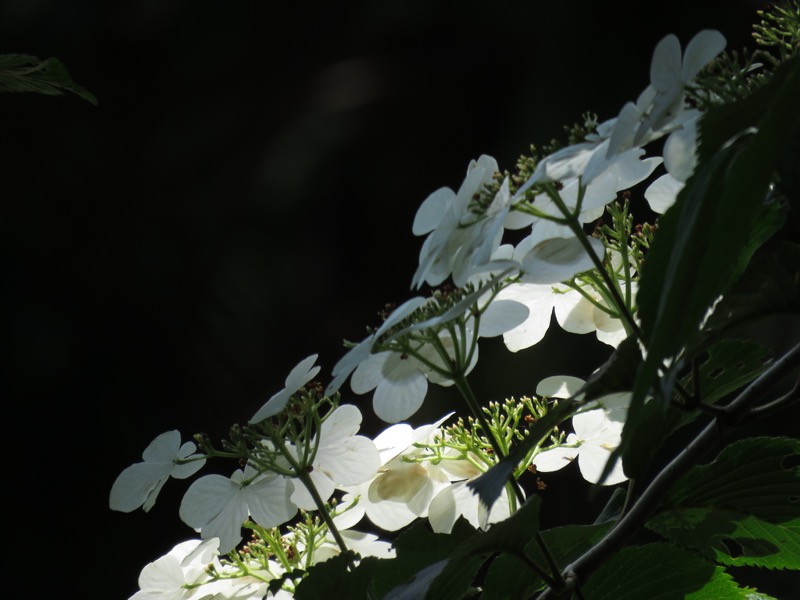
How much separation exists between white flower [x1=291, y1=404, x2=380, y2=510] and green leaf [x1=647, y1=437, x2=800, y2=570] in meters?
0.13

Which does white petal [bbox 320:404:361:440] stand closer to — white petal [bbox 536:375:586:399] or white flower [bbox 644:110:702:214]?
white petal [bbox 536:375:586:399]

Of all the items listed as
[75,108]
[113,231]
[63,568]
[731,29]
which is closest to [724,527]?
[731,29]

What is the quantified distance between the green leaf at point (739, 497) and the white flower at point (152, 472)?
22 cm

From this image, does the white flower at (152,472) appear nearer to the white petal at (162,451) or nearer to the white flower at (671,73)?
the white petal at (162,451)

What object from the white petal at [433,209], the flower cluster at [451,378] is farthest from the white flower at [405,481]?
the white petal at [433,209]

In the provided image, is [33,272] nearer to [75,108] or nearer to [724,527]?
[75,108]

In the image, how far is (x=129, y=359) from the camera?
2.11 metres

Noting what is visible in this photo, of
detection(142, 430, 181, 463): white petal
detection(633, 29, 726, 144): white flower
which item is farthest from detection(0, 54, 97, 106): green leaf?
detection(633, 29, 726, 144): white flower

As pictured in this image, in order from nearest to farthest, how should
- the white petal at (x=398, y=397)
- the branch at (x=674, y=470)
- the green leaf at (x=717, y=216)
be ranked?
the green leaf at (x=717, y=216) < the branch at (x=674, y=470) < the white petal at (x=398, y=397)

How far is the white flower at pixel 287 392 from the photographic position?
376 millimetres

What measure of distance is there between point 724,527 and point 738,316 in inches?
6.0

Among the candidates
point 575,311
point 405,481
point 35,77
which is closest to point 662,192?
point 575,311

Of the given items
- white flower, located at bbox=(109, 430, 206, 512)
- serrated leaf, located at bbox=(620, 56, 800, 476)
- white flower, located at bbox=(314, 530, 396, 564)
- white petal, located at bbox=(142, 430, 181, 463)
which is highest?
serrated leaf, located at bbox=(620, 56, 800, 476)

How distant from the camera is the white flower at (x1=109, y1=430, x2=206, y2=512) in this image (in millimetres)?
452
